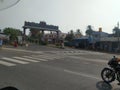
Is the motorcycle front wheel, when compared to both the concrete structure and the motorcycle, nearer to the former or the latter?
the motorcycle

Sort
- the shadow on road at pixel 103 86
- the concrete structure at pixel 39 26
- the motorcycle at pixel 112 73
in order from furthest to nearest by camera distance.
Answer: the concrete structure at pixel 39 26
the motorcycle at pixel 112 73
the shadow on road at pixel 103 86

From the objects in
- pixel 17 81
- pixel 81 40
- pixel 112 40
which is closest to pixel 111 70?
pixel 17 81

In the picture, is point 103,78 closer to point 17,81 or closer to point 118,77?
point 118,77

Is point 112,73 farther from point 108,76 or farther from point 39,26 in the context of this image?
point 39,26

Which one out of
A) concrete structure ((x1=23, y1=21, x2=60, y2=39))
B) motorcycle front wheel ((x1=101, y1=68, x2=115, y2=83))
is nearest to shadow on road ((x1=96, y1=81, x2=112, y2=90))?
motorcycle front wheel ((x1=101, y1=68, x2=115, y2=83))

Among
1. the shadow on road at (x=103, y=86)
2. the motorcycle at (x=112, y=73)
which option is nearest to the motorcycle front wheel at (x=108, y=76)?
the motorcycle at (x=112, y=73)

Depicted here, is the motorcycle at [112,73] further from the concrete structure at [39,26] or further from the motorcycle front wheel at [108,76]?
the concrete structure at [39,26]

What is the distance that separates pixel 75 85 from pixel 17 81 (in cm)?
233

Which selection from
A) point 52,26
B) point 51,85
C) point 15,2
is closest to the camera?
point 15,2

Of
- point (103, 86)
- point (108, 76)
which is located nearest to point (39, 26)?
point (108, 76)

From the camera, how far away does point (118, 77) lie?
1137 cm

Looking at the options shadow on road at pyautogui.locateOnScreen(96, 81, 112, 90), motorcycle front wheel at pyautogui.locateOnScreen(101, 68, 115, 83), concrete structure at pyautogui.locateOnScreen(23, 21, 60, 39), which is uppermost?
concrete structure at pyautogui.locateOnScreen(23, 21, 60, 39)

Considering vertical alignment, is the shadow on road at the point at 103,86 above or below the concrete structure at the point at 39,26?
below

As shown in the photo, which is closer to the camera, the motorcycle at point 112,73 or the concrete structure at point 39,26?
the motorcycle at point 112,73
